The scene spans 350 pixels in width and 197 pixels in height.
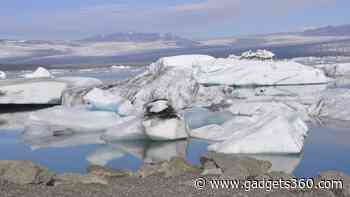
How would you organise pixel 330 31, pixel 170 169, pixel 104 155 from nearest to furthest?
pixel 170 169 → pixel 104 155 → pixel 330 31

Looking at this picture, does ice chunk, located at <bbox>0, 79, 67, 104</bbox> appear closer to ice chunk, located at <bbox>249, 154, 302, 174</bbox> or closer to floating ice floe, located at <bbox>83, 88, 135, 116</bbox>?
floating ice floe, located at <bbox>83, 88, 135, 116</bbox>

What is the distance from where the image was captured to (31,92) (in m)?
13.5

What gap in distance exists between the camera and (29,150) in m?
8.41

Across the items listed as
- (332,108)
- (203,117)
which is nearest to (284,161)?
(203,117)

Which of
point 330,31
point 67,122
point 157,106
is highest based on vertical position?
point 157,106

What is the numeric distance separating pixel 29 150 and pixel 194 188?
13.0 ft

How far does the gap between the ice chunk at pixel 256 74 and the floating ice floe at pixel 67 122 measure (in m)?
7.03

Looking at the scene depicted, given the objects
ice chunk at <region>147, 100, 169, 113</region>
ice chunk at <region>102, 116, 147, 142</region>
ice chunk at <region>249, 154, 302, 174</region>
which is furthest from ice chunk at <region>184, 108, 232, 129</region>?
ice chunk at <region>249, 154, 302, 174</region>

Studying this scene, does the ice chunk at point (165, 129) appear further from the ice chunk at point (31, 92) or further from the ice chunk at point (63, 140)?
the ice chunk at point (31, 92)

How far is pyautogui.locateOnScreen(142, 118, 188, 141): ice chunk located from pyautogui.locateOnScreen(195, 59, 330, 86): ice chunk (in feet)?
26.4

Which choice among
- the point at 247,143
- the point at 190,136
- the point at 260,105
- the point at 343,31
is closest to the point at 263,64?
the point at 260,105

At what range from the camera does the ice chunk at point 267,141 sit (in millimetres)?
7566

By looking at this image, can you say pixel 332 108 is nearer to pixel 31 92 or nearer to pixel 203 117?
pixel 203 117

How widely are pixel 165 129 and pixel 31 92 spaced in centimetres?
567
